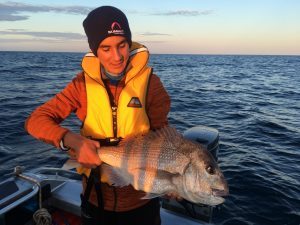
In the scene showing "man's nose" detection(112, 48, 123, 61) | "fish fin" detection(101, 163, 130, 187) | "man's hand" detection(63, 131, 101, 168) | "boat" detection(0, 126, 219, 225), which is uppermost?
"man's nose" detection(112, 48, 123, 61)

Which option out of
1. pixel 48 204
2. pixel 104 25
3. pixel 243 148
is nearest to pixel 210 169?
pixel 104 25

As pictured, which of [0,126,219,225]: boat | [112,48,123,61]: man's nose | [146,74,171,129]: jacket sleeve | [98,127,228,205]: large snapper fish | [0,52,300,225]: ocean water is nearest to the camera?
[98,127,228,205]: large snapper fish

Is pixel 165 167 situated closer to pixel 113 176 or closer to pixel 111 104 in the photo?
pixel 113 176

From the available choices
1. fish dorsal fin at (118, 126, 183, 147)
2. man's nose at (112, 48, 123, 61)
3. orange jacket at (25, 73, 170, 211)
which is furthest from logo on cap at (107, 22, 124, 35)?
fish dorsal fin at (118, 126, 183, 147)

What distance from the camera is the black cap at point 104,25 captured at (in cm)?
326

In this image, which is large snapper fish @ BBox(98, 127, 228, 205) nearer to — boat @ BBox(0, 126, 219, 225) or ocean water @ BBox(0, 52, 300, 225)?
boat @ BBox(0, 126, 219, 225)

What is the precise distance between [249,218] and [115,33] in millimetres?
6036

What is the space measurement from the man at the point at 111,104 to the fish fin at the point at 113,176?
70 mm

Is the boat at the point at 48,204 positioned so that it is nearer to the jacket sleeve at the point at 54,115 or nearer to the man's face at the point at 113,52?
the jacket sleeve at the point at 54,115

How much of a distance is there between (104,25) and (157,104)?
1.02 meters

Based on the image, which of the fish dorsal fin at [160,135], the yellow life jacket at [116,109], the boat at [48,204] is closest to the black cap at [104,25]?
the yellow life jacket at [116,109]

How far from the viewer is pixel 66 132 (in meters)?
2.98

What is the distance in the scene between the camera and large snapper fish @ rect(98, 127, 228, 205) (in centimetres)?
288

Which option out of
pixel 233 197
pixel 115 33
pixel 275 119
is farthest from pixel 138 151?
pixel 275 119
